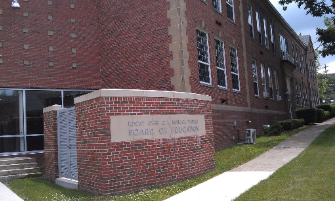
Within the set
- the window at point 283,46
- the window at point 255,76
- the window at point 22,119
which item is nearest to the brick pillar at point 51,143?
the window at point 22,119

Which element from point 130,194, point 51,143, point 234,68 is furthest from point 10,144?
point 234,68

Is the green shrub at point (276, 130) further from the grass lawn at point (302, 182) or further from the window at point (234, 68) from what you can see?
the grass lawn at point (302, 182)

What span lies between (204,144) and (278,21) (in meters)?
20.6

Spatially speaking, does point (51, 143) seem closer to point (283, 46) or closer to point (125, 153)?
point (125, 153)

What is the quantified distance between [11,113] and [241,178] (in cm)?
894

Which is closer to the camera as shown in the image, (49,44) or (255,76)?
(49,44)

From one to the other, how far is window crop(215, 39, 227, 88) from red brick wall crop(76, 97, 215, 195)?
668 centimetres

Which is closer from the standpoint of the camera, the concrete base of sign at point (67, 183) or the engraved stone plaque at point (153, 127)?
the engraved stone plaque at point (153, 127)

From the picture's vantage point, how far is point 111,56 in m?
14.7

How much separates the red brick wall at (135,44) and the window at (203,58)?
194 centimetres

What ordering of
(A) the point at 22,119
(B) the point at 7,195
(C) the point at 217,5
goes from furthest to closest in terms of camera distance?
(C) the point at 217,5, (A) the point at 22,119, (B) the point at 7,195

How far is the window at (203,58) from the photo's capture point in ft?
46.8

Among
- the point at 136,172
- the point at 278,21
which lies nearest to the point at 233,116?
the point at 136,172

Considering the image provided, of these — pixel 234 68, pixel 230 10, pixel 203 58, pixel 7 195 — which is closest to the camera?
pixel 7 195
